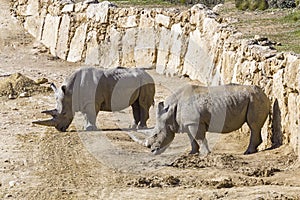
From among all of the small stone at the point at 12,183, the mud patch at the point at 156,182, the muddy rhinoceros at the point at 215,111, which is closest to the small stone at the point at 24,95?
the muddy rhinoceros at the point at 215,111

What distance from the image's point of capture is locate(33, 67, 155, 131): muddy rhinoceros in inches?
595

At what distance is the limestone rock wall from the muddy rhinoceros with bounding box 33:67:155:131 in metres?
2.10

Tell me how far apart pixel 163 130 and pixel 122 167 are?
1.53 meters

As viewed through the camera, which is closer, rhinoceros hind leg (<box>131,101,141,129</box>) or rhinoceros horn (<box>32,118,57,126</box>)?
rhinoceros horn (<box>32,118,57,126</box>)

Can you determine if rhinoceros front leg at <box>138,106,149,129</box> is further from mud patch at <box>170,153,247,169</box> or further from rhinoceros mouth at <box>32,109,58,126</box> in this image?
mud patch at <box>170,153,247,169</box>

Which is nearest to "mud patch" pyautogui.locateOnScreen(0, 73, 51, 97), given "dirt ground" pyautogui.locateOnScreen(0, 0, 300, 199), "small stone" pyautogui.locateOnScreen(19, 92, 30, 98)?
"small stone" pyautogui.locateOnScreen(19, 92, 30, 98)

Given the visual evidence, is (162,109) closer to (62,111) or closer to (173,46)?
(62,111)

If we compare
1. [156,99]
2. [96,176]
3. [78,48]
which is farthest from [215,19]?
[96,176]

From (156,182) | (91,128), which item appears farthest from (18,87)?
(156,182)

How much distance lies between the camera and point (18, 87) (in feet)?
66.2

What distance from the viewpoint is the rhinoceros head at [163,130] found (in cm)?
1262

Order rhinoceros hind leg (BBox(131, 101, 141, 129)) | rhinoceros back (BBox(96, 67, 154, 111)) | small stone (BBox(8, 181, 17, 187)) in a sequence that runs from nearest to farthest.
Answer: small stone (BBox(8, 181, 17, 187)) < rhinoceros back (BBox(96, 67, 154, 111)) < rhinoceros hind leg (BBox(131, 101, 141, 129))

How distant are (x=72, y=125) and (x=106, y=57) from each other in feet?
29.8

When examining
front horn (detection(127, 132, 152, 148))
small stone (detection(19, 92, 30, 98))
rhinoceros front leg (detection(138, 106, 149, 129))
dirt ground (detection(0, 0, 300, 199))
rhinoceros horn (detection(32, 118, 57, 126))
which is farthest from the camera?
small stone (detection(19, 92, 30, 98))
